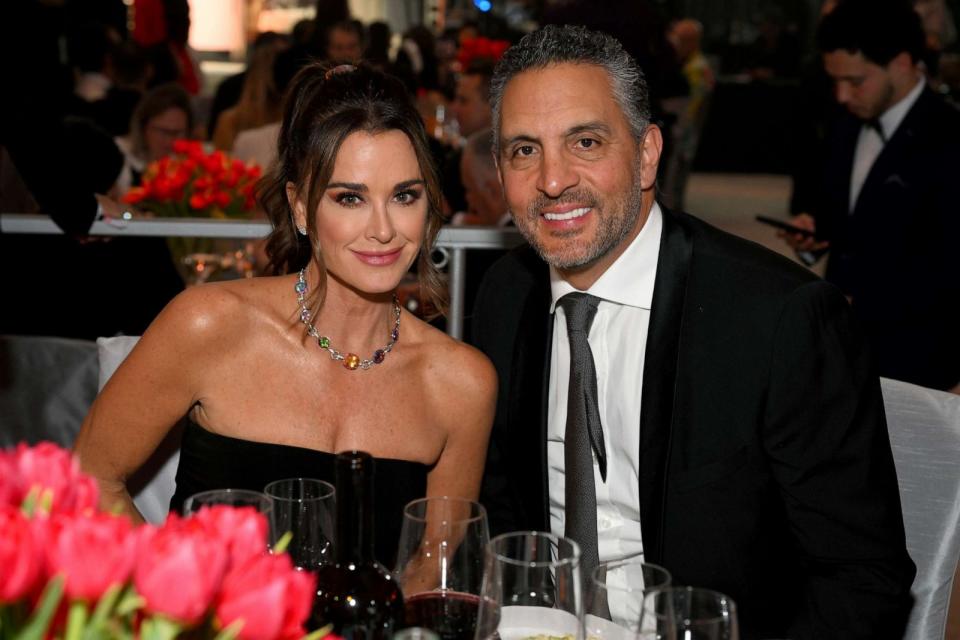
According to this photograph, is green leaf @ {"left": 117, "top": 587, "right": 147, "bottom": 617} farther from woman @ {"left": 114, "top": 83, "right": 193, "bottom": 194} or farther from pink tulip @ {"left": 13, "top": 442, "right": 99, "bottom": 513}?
woman @ {"left": 114, "top": 83, "right": 193, "bottom": 194}

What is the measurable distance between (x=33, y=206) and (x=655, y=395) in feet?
11.1

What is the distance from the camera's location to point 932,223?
154 inches

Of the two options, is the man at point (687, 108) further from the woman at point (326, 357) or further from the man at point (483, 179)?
the woman at point (326, 357)

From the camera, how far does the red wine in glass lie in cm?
122

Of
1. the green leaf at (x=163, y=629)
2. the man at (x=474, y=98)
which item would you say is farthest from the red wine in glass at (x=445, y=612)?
the man at (x=474, y=98)

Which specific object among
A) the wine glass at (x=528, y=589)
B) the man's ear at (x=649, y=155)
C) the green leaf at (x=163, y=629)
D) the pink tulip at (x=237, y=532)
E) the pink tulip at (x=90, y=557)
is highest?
the man's ear at (x=649, y=155)

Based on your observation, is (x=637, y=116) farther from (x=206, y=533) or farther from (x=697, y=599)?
(x=206, y=533)

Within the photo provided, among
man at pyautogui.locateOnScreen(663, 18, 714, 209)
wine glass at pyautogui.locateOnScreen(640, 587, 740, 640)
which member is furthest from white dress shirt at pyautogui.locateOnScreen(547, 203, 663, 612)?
man at pyautogui.locateOnScreen(663, 18, 714, 209)

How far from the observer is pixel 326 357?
7.51 ft

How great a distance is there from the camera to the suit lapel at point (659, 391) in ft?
6.35

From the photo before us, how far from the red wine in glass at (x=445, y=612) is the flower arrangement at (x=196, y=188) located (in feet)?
8.81

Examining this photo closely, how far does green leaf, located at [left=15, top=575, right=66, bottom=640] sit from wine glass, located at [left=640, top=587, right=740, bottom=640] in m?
0.51

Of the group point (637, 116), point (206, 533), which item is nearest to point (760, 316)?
point (637, 116)

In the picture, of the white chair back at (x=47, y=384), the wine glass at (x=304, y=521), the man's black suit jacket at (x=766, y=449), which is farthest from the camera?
the white chair back at (x=47, y=384)
